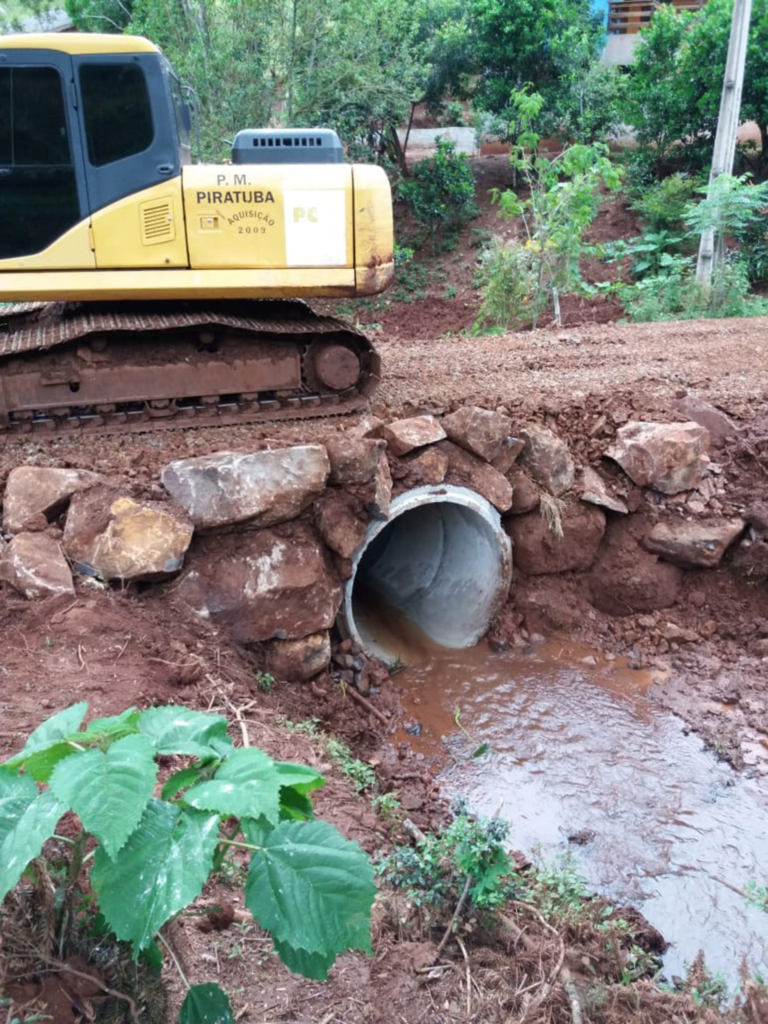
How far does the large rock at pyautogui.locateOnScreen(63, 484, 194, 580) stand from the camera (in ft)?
16.8

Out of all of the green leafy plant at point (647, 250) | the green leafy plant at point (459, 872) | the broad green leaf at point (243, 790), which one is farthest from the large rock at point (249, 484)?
the green leafy plant at point (647, 250)

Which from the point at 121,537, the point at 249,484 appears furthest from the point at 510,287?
the point at 121,537

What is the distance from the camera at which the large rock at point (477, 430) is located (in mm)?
6625

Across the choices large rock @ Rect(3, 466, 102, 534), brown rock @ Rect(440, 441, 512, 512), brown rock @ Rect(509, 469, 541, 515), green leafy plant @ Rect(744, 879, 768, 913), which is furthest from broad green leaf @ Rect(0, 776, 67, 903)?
brown rock @ Rect(509, 469, 541, 515)

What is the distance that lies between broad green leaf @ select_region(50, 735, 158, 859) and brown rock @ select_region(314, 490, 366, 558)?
408 centimetres

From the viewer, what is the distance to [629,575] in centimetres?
718

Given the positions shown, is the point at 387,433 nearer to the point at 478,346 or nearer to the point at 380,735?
the point at 380,735

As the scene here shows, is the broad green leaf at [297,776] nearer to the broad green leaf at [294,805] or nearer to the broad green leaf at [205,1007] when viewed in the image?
the broad green leaf at [294,805]

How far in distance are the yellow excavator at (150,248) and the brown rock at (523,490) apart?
65.2 inches

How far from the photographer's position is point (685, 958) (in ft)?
13.5

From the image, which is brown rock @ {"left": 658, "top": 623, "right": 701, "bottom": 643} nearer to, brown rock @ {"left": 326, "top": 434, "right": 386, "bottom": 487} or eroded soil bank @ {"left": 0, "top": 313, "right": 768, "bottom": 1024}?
eroded soil bank @ {"left": 0, "top": 313, "right": 768, "bottom": 1024}

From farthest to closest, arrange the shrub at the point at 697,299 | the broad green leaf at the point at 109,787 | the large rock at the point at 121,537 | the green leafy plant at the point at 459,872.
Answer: the shrub at the point at 697,299 < the large rock at the point at 121,537 < the green leafy plant at the point at 459,872 < the broad green leaf at the point at 109,787

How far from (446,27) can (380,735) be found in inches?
718

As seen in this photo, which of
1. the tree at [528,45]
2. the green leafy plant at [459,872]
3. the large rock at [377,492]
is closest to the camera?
the green leafy plant at [459,872]
